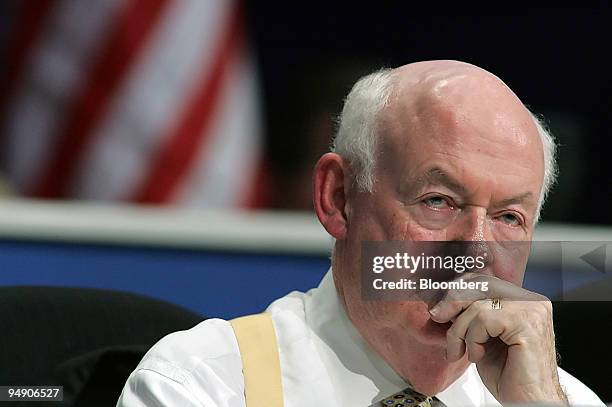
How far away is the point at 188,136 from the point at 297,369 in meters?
1.94

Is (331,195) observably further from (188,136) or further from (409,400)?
(188,136)

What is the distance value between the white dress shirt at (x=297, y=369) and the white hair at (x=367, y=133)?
21 centimetres

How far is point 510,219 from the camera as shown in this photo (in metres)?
1.64

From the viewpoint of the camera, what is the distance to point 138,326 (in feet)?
6.53

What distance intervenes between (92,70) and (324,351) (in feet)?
6.45

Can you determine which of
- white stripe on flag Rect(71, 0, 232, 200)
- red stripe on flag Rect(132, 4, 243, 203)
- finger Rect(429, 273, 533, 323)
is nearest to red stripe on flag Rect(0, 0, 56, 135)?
white stripe on flag Rect(71, 0, 232, 200)

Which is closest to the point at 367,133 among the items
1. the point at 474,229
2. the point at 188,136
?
the point at 474,229

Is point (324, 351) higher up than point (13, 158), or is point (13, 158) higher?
point (13, 158)

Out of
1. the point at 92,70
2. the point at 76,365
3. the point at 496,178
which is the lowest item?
the point at 76,365

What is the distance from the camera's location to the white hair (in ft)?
5.62

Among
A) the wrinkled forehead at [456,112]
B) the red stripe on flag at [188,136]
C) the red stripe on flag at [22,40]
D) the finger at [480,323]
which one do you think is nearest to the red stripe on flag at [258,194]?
the red stripe on flag at [188,136]

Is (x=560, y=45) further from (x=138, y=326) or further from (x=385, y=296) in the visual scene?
(x=385, y=296)

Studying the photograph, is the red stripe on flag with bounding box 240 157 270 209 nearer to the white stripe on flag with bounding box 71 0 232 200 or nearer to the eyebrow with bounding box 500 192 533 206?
the white stripe on flag with bounding box 71 0 232 200

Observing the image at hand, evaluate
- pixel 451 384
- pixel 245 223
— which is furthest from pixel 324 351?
pixel 245 223
